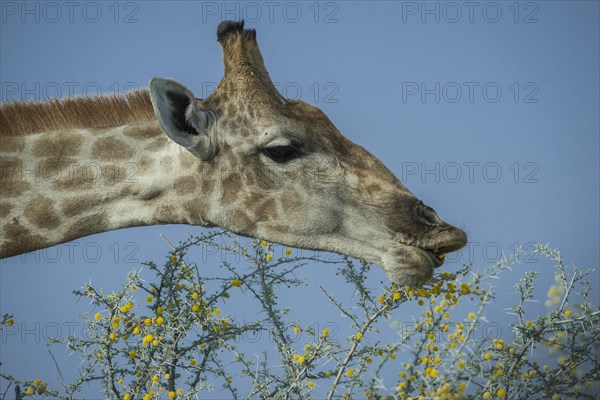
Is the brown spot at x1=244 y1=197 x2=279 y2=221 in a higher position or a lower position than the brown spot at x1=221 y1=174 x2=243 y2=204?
lower

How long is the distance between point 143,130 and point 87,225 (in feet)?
2.95

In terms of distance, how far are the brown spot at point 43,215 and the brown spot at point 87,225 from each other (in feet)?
→ 0.39

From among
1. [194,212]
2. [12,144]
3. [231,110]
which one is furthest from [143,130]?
[12,144]

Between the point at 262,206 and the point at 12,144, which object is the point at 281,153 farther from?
the point at 12,144

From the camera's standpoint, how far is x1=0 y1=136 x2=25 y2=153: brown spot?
6.50 metres

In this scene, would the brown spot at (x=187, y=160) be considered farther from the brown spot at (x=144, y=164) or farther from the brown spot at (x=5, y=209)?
the brown spot at (x=5, y=209)

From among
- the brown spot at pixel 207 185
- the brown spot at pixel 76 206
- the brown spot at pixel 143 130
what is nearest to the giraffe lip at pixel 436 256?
the brown spot at pixel 207 185

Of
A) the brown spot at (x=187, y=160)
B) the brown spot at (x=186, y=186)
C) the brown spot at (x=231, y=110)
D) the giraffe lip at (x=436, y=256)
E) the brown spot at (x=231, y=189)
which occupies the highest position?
the brown spot at (x=231, y=110)

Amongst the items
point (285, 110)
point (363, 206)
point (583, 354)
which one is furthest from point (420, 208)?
point (583, 354)

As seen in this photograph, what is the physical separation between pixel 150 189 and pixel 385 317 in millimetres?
2037

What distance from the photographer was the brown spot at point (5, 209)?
627cm

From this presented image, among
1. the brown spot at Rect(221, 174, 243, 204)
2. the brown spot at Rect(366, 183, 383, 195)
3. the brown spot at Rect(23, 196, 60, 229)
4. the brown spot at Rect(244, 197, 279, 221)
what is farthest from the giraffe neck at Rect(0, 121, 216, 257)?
the brown spot at Rect(366, 183, 383, 195)

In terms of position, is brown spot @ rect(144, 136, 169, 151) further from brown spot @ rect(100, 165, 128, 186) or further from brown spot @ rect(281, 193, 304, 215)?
brown spot @ rect(281, 193, 304, 215)

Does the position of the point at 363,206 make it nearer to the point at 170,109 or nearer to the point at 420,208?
the point at 420,208
